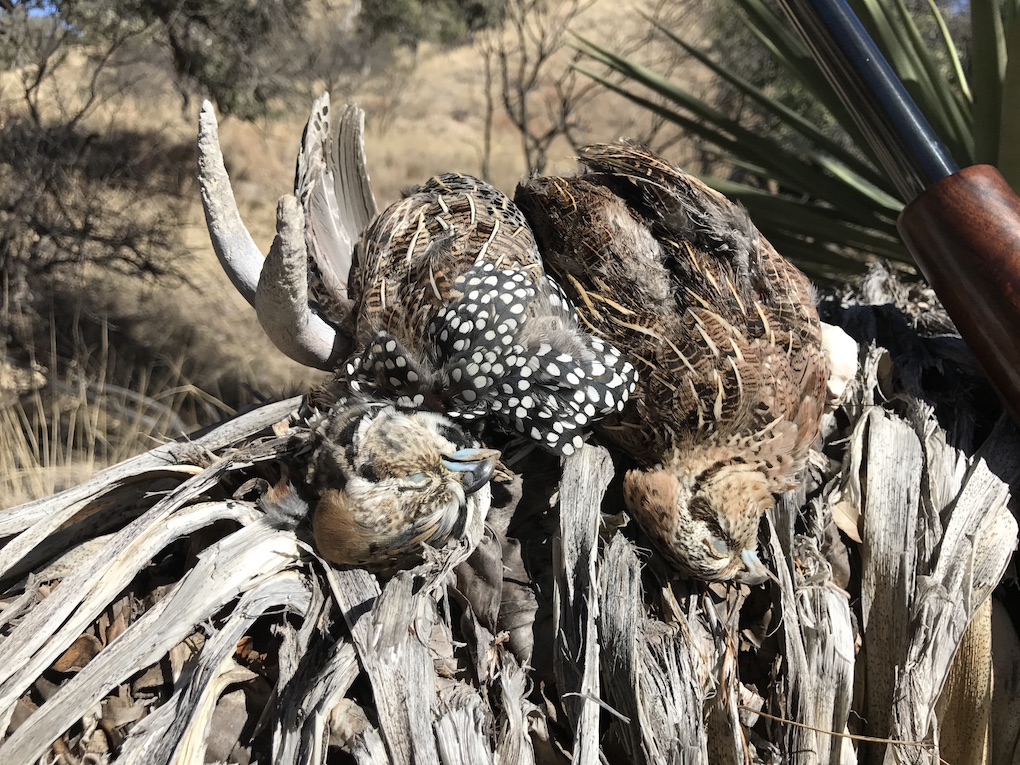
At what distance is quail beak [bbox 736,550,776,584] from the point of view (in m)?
1.18

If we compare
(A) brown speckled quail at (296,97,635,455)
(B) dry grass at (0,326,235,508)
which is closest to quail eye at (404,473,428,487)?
(A) brown speckled quail at (296,97,635,455)

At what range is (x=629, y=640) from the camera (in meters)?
1.08

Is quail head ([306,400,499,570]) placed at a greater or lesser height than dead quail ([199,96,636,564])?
lesser

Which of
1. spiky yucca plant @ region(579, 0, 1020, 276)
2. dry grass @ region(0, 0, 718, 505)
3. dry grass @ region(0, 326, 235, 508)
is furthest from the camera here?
dry grass @ region(0, 0, 718, 505)

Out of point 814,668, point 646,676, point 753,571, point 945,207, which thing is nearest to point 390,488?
point 646,676

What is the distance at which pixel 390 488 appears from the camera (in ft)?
3.56

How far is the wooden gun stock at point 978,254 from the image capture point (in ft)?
3.92

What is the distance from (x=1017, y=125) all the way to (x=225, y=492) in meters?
1.92

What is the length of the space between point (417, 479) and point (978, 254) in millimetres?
1001

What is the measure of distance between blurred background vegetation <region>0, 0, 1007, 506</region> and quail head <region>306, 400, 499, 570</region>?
1.92 feet

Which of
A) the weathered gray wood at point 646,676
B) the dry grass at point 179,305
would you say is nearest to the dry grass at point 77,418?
the dry grass at point 179,305

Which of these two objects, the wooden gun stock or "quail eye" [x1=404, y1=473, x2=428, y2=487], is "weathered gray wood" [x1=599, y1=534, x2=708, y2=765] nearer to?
"quail eye" [x1=404, y1=473, x2=428, y2=487]

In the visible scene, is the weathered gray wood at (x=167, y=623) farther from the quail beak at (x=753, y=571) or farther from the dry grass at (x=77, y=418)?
the dry grass at (x=77, y=418)

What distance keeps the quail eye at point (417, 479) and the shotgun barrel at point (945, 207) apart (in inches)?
37.7
